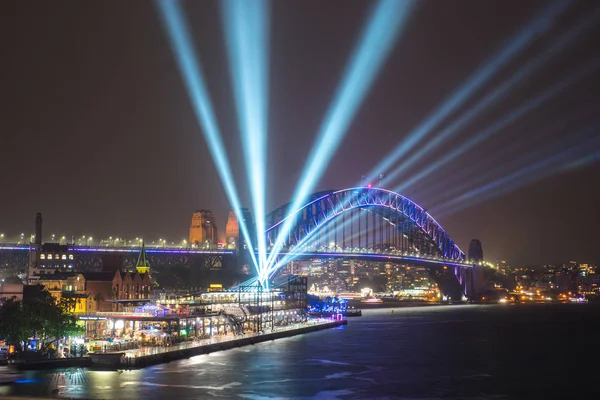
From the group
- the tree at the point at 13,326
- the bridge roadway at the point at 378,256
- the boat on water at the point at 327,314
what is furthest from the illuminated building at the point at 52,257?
the tree at the point at 13,326

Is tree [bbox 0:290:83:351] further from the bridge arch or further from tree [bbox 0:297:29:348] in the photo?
the bridge arch

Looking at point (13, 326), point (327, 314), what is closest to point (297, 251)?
point (327, 314)

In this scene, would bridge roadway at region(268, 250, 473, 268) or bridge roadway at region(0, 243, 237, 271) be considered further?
bridge roadway at region(268, 250, 473, 268)

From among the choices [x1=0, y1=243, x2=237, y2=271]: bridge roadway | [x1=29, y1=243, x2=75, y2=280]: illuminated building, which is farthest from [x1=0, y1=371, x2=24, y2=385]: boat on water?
[x1=29, y1=243, x2=75, y2=280]: illuminated building

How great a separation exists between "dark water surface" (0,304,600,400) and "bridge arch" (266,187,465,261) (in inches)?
2229

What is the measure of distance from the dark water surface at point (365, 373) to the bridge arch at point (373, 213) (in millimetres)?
56617

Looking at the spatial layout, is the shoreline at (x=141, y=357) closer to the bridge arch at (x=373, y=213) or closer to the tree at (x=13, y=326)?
the tree at (x=13, y=326)

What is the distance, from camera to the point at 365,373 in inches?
1987

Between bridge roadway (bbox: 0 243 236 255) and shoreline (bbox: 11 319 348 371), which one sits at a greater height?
bridge roadway (bbox: 0 243 236 255)

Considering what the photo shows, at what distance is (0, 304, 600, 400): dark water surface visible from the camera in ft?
138

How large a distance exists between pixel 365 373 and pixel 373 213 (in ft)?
374

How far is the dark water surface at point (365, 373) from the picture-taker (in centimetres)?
4203

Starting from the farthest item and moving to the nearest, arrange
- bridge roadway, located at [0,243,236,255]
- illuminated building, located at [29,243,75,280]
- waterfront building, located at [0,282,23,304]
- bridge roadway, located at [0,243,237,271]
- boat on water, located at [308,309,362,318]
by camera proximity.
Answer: bridge roadway, located at [0,243,237,271]
bridge roadway, located at [0,243,236,255]
boat on water, located at [308,309,362,318]
illuminated building, located at [29,243,75,280]
waterfront building, located at [0,282,23,304]

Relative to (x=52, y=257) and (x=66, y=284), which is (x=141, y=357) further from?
(x=52, y=257)
